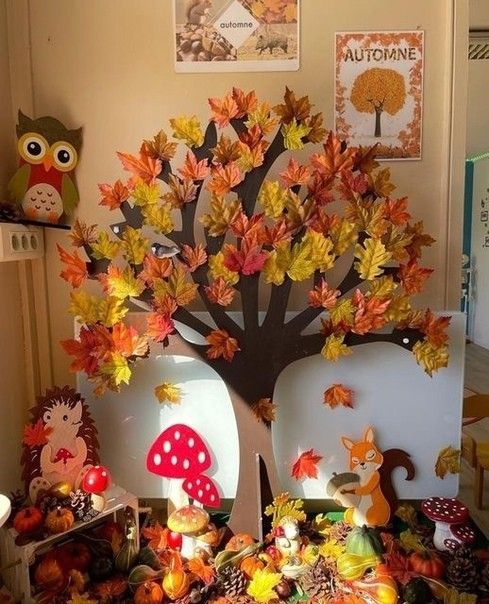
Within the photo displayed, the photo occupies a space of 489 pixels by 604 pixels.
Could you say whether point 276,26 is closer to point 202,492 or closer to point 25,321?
point 25,321

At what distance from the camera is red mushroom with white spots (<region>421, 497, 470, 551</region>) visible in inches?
50.3

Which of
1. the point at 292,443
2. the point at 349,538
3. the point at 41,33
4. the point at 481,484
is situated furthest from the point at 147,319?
the point at 481,484

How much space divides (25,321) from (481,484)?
1.60 m

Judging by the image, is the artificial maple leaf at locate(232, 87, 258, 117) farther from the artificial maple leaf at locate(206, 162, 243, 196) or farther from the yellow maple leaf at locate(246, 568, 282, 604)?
the yellow maple leaf at locate(246, 568, 282, 604)

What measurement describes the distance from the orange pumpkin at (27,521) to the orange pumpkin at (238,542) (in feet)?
1.55

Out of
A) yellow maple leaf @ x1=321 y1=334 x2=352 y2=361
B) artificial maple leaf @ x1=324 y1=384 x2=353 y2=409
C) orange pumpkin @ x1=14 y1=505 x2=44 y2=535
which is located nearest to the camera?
orange pumpkin @ x1=14 y1=505 x2=44 y2=535

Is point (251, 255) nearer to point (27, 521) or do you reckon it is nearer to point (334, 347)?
point (334, 347)

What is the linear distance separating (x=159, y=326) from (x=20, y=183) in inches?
23.2

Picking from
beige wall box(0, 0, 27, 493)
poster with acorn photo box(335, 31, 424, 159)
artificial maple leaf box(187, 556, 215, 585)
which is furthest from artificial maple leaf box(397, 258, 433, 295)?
beige wall box(0, 0, 27, 493)

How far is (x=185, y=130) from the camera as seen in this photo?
3.98ft

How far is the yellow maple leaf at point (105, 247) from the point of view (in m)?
1.25

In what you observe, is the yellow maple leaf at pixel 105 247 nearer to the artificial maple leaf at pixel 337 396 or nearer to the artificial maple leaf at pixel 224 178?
the artificial maple leaf at pixel 224 178

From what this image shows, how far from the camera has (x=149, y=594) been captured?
1.16m

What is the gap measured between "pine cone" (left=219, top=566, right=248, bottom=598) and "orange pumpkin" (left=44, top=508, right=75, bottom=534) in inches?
15.5
